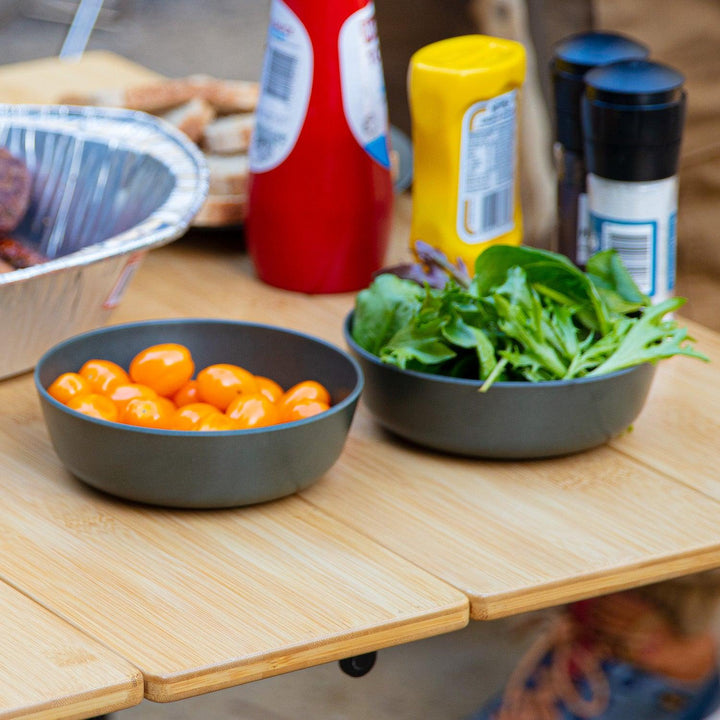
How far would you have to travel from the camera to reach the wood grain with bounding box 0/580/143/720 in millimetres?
615

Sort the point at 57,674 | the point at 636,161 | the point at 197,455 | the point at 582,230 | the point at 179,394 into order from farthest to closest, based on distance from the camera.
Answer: the point at 582,230 → the point at 636,161 → the point at 179,394 → the point at 197,455 → the point at 57,674

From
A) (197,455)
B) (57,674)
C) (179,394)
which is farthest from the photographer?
(179,394)

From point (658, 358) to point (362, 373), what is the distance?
0.64ft

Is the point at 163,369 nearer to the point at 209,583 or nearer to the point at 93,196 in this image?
the point at 209,583

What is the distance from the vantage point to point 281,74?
1097 millimetres

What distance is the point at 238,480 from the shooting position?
0.77 meters

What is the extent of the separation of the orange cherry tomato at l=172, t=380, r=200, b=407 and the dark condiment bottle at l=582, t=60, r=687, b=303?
349 mm

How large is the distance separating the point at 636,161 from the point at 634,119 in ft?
0.11

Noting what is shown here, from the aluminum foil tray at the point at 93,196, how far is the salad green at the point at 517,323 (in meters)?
0.20

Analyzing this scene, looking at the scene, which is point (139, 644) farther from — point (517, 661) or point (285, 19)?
point (517, 661)

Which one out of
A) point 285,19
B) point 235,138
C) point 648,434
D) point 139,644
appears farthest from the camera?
point 235,138

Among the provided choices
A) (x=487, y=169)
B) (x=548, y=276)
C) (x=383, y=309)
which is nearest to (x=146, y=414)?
(x=383, y=309)

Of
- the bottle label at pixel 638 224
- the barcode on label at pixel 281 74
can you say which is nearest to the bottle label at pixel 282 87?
the barcode on label at pixel 281 74

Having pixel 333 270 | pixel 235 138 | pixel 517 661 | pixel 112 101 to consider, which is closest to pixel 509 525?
pixel 333 270
